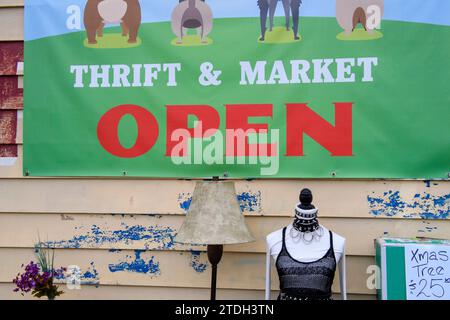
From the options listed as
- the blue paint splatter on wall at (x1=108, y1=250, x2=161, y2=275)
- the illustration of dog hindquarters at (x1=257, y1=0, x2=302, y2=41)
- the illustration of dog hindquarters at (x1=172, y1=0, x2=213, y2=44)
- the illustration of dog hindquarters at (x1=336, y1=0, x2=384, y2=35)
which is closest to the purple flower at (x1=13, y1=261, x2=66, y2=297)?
the blue paint splatter on wall at (x1=108, y1=250, x2=161, y2=275)

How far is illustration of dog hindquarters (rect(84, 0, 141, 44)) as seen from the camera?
8.86 feet

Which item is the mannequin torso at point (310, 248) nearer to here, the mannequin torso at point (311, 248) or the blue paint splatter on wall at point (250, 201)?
the mannequin torso at point (311, 248)

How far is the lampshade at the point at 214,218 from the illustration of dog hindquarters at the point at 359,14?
1073 mm

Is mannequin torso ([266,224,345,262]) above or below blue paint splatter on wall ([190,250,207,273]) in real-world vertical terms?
above

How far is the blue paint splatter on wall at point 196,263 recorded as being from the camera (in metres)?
2.63

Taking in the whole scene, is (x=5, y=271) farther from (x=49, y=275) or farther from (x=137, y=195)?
(x=137, y=195)

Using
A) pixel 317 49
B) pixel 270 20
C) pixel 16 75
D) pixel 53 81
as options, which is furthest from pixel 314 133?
pixel 16 75

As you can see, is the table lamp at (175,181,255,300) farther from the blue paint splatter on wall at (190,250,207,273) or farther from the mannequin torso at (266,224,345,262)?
the blue paint splatter on wall at (190,250,207,273)

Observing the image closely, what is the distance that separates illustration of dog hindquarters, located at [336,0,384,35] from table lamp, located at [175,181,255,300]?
1.07 metres

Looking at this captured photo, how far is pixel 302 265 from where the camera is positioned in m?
2.11

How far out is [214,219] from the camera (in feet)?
7.32
